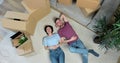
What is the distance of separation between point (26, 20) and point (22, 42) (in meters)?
0.15

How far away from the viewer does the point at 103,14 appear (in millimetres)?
1499

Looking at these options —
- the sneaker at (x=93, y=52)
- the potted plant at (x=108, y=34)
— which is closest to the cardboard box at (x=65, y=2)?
the potted plant at (x=108, y=34)

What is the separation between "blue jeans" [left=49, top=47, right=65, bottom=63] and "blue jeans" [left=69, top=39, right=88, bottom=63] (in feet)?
0.24

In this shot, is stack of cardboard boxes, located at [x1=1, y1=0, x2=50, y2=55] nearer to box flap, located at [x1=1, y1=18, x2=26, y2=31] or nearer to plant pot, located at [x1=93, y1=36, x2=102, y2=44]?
box flap, located at [x1=1, y1=18, x2=26, y2=31]

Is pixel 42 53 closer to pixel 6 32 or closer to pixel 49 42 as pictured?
pixel 49 42

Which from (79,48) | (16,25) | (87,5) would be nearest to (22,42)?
(16,25)

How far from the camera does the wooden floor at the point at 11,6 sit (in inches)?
65.7

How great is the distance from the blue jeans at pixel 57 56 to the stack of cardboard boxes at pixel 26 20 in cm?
14

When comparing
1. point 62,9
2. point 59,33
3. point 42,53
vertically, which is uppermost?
point 62,9

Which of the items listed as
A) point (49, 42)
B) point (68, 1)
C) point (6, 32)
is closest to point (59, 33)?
point (49, 42)

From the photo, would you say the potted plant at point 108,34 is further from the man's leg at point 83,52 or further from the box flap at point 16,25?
the box flap at point 16,25

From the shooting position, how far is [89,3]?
1487mm

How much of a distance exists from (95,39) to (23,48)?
0.47 meters

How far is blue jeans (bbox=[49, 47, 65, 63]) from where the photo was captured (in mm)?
1546
